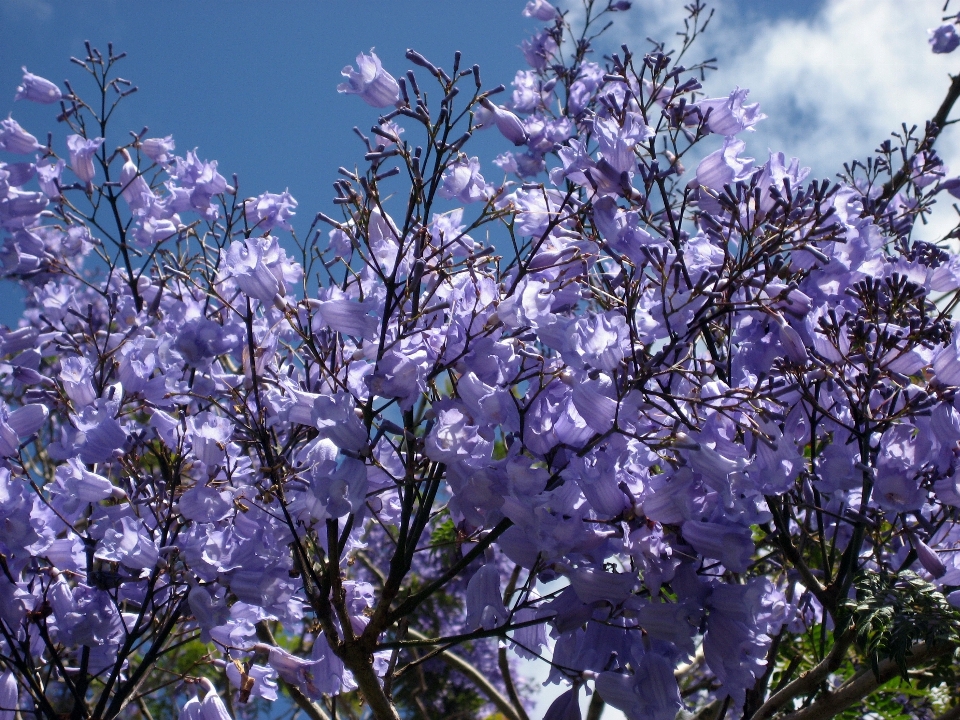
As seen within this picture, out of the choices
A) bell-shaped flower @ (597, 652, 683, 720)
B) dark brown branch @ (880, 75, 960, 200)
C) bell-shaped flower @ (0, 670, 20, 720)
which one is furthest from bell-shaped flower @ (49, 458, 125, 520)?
dark brown branch @ (880, 75, 960, 200)

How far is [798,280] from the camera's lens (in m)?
2.55

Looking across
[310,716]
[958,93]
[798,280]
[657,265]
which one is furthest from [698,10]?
[310,716]

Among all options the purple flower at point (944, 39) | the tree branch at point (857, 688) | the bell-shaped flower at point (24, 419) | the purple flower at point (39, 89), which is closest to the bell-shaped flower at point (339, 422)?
the bell-shaped flower at point (24, 419)

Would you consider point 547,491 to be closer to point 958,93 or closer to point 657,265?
point 657,265

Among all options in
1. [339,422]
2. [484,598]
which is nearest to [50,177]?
[339,422]

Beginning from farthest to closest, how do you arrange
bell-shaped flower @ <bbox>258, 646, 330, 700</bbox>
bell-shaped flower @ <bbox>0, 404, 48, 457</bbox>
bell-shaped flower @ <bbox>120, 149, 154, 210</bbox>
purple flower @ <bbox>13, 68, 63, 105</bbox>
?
purple flower @ <bbox>13, 68, 63, 105</bbox>
bell-shaped flower @ <bbox>120, 149, 154, 210</bbox>
bell-shaped flower @ <bbox>258, 646, 330, 700</bbox>
bell-shaped flower @ <bbox>0, 404, 48, 457</bbox>

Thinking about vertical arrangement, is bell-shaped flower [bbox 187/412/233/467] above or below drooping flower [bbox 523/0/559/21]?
below

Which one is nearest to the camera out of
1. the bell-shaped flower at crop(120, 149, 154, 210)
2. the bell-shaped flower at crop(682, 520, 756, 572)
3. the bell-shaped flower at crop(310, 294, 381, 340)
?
the bell-shaped flower at crop(682, 520, 756, 572)

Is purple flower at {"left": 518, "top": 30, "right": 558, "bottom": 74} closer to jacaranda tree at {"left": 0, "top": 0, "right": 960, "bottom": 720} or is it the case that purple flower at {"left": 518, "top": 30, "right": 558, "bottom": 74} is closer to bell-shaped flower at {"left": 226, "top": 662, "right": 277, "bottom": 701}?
jacaranda tree at {"left": 0, "top": 0, "right": 960, "bottom": 720}

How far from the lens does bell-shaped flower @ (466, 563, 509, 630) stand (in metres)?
2.25

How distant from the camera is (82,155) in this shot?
3.81 meters

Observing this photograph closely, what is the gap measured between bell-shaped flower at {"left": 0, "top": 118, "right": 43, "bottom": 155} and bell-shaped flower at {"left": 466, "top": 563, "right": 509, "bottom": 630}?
3.03 m

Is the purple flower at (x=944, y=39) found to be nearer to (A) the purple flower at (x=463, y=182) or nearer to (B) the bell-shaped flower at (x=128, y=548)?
(A) the purple flower at (x=463, y=182)

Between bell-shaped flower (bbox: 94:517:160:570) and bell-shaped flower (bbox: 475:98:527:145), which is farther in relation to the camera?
bell-shaped flower (bbox: 475:98:527:145)
